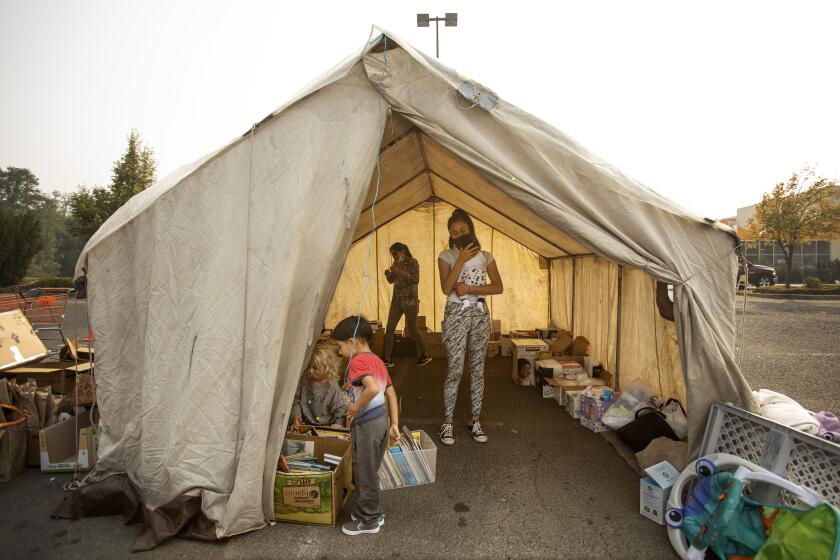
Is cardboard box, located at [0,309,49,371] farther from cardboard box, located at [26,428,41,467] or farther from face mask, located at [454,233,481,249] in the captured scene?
face mask, located at [454,233,481,249]

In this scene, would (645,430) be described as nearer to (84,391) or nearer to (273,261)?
(273,261)

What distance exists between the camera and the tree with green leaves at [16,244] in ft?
74.3

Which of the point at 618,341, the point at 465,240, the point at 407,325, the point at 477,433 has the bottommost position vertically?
the point at 477,433

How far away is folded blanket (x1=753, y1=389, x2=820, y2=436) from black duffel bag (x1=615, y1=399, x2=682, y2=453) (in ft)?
2.52

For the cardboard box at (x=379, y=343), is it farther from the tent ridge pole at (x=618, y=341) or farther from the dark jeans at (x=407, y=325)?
the tent ridge pole at (x=618, y=341)

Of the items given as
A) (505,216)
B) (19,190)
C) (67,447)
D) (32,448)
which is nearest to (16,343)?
(32,448)

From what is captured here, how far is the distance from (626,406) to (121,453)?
448cm

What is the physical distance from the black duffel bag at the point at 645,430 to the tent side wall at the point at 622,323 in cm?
31

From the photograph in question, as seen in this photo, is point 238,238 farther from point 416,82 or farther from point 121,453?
point 121,453

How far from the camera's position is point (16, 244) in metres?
23.1

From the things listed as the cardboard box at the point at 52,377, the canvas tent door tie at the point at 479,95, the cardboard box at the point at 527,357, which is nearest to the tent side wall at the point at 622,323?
the cardboard box at the point at 527,357

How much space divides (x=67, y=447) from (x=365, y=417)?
3035 millimetres

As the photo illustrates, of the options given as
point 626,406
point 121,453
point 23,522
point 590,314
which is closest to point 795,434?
point 626,406

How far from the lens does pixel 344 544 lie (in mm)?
2988
